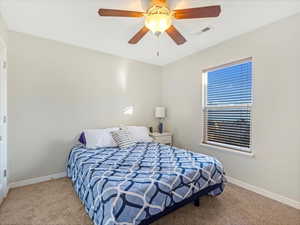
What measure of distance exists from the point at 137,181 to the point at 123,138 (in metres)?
1.42

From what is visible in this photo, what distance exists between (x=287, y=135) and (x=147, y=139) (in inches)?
86.7

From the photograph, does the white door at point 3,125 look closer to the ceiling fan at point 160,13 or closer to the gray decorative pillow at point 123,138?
the gray decorative pillow at point 123,138

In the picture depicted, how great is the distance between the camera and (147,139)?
3150 millimetres

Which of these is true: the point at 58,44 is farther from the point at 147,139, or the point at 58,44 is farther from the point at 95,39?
the point at 147,139

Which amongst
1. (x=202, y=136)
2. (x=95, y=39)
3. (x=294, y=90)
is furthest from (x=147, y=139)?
(x=294, y=90)

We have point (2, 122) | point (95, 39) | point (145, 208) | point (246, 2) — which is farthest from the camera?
point (95, 39)

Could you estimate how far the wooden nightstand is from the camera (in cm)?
358

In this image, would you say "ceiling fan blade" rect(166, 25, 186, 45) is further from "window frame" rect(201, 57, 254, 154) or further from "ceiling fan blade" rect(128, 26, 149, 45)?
"window frame" rect(201, 57, 254, 154)

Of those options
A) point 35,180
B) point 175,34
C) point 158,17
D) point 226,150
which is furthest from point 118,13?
point 35,180

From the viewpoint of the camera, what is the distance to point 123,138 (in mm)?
2801

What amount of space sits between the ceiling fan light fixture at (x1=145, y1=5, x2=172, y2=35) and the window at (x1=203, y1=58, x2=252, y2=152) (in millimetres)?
1645

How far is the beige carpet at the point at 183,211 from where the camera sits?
1.71m

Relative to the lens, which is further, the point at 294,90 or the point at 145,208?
the point at 294,90

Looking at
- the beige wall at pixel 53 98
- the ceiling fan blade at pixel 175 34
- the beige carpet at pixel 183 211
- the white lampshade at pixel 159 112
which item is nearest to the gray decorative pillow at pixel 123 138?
the beige wall at pixel 53 98
